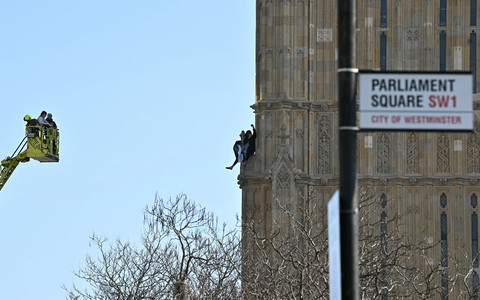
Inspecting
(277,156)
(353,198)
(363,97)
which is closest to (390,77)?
(363,97)

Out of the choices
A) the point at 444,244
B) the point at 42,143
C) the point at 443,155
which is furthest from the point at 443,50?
the point at 42,143

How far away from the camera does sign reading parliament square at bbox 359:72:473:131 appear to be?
1230 centimetres

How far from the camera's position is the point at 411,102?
40.4ft

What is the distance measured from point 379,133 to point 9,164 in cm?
1729

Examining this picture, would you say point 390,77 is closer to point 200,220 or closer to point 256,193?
point 200,220

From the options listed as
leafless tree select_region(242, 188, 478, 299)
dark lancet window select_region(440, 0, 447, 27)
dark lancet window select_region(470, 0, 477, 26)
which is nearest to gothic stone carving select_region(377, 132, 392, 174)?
leafless tree select_region(242, 188, 478, 299)

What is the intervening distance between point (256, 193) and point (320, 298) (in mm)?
21286

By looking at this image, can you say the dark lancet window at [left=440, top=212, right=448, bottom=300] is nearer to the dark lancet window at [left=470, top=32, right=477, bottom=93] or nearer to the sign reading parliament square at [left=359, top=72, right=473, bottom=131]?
the dark lancet window at [left=470, top=32, right=477, bottom=93]

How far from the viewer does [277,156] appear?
57031mm

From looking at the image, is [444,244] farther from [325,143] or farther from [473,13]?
[473,13]

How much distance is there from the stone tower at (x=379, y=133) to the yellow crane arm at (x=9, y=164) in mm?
10943

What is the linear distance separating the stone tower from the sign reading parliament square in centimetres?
4480

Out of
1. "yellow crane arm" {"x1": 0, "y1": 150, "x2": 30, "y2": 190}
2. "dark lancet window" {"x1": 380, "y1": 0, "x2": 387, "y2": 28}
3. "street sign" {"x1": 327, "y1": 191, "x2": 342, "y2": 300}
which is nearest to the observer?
"street sign" {"x1": 327, "y1": 191, "x2": 342, "y2": 300}

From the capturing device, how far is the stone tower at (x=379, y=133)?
57.7 meters
